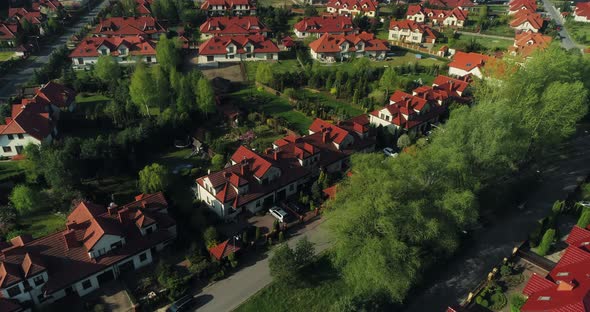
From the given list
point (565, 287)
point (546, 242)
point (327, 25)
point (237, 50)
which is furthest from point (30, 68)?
point (565, 287)

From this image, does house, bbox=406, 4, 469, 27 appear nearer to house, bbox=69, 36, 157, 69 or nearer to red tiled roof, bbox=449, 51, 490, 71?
red tiled roof, bbox=449, 51, 490, 71

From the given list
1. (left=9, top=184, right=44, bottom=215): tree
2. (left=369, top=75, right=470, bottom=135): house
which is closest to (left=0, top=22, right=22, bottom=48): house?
(left=9, top=184, right=44, bottom=215): tree

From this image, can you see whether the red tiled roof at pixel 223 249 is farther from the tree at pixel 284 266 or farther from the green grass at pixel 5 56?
the green grass at pixel 5 56

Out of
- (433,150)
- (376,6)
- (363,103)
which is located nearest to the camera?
(433,150)

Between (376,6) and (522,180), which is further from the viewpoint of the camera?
(376,6)

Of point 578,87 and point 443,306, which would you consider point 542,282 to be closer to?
point 443,306

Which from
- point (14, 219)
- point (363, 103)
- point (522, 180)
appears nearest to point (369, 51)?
point (363, 103)
